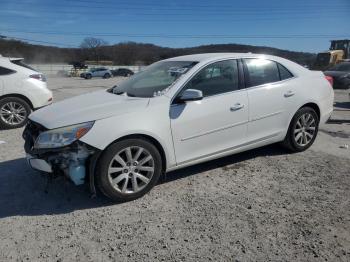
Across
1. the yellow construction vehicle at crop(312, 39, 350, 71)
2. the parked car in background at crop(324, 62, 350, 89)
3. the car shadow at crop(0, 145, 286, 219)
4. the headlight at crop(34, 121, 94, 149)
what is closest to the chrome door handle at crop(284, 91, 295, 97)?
the car shadow at crop(0, 145, 286, 219)

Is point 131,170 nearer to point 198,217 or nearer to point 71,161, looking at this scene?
point 71,161

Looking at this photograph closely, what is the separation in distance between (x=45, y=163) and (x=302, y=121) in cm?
371

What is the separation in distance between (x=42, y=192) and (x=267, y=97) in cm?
317

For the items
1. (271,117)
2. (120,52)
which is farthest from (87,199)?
(120,52)

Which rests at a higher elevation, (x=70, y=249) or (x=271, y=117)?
(x=271, y=117)

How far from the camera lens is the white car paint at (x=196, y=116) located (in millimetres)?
3808

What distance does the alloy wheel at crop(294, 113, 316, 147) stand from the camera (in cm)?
535

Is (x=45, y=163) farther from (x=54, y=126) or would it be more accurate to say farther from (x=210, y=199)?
(x=210, y=199)

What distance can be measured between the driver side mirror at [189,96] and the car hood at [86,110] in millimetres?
384

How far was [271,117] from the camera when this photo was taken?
4.92m

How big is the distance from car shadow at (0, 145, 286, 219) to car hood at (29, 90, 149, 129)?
2.19ft

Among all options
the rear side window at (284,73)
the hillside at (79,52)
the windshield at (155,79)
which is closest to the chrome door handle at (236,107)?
the windshield at (155,79)

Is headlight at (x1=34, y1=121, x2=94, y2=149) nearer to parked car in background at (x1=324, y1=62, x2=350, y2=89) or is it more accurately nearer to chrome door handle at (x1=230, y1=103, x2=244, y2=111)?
chrome door handle at (x1=230, y1=103, x2=244, y2=111)

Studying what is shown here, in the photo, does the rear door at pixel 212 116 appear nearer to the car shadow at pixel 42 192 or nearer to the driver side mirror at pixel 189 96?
the driver side mirror at pixel 189 96
